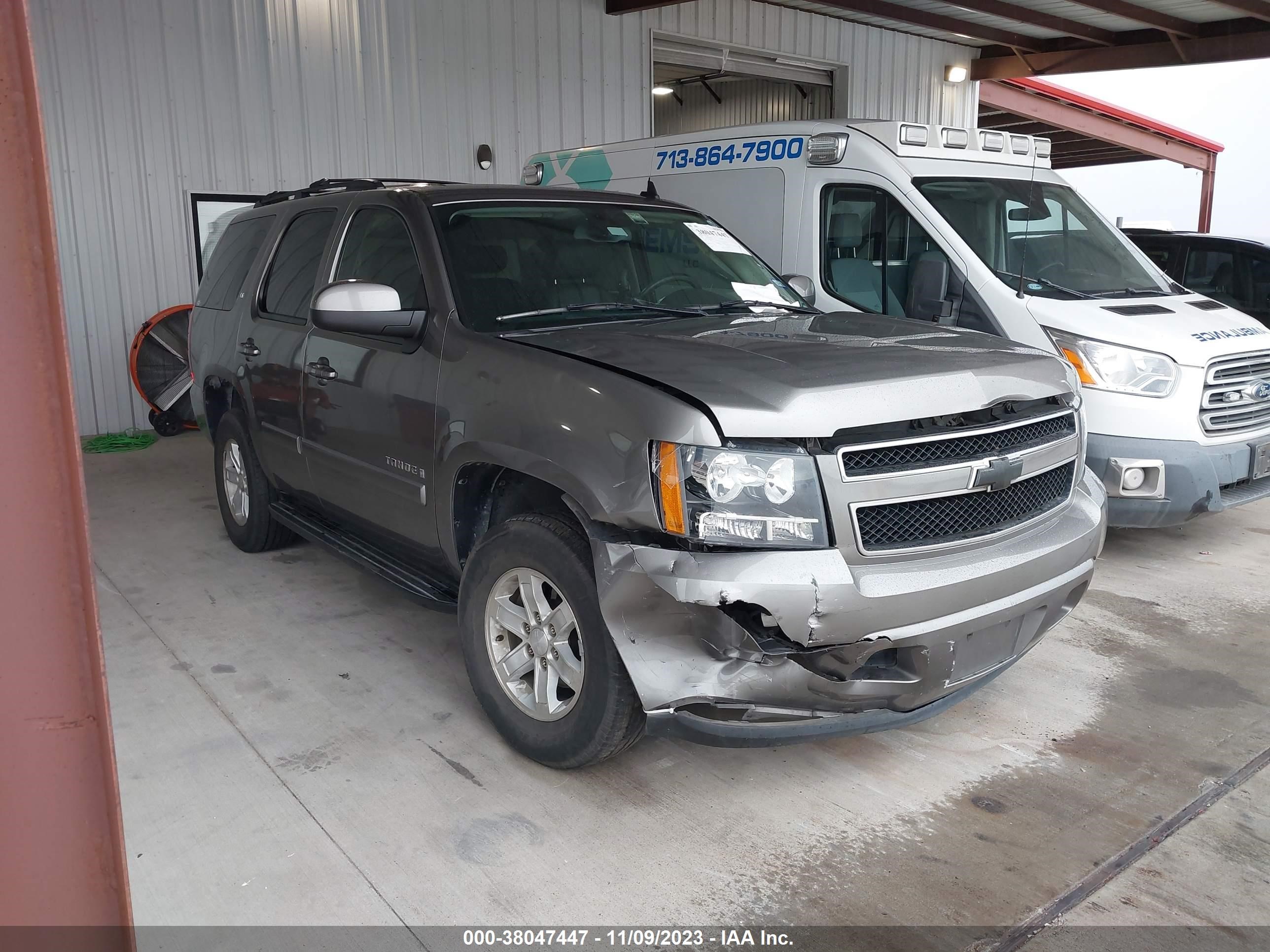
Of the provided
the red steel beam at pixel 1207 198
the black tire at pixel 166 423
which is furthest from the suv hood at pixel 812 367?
the red steel beam at pixel 1207 198

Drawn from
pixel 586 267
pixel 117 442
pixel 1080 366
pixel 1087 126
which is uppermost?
pixel 1087 126

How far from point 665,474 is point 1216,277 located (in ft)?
26.7

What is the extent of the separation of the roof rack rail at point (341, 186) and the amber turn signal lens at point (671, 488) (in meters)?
2.07

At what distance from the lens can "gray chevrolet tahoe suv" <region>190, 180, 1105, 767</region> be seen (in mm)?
2561

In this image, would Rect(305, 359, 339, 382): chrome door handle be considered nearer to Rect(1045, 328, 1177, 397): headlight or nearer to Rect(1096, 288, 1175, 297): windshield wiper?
Rect(1045, 328, 1177, 397): headlight

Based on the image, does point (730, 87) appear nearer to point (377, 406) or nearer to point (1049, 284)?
point (1049, 284)

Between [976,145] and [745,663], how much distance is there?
494cm

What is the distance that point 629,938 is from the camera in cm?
243

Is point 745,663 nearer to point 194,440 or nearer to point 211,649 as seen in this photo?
point 211,649

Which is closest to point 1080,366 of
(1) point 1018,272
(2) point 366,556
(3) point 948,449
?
(1) point 1018,272

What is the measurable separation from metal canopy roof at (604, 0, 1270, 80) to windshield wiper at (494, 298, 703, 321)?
8591 millimetres

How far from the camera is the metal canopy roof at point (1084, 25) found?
12383mm

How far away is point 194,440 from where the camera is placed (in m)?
8.96

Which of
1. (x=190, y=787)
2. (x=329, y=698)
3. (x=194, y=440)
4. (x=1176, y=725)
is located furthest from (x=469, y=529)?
(x=194, y=440)
